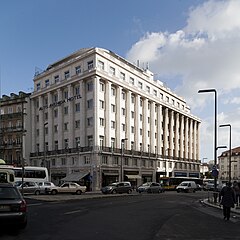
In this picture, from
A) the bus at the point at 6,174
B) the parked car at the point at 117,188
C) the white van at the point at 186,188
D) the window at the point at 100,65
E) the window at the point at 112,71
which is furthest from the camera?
the window at the point at 112,71

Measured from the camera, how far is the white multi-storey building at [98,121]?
65438 mm

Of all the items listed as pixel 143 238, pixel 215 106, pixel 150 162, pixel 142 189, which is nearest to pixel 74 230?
pixel 143 238

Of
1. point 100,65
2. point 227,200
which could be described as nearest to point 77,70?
point 100,65

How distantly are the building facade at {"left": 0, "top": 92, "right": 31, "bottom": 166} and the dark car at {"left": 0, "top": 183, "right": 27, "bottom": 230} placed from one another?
6629cm

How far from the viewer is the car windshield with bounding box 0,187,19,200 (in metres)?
11.7

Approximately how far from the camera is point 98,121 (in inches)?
2569

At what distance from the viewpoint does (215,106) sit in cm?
3077

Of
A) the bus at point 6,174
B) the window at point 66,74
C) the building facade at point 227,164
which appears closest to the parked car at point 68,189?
the bus at point 6,174

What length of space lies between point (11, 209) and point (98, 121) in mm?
53906

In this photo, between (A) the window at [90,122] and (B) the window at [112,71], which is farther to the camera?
(B) the window at [112,71]

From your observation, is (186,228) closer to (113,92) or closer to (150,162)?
(113,92)

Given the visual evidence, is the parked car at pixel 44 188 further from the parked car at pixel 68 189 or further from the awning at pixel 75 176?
the awning at pixel 75 176

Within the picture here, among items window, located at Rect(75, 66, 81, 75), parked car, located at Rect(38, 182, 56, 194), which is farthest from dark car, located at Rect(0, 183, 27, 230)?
window, located at Rect(75, 66, 81, 75)

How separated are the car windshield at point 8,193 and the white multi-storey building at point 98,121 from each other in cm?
5098
